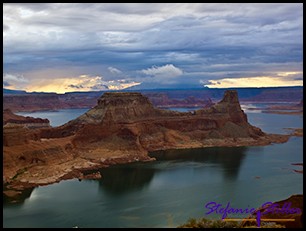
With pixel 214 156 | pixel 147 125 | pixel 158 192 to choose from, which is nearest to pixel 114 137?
pixel 147 125

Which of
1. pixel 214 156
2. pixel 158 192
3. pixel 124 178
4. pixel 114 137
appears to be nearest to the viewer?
pixel 158 192

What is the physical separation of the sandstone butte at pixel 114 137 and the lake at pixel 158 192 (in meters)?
3.82

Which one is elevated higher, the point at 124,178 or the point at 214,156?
the point at 214,156

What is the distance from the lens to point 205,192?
1427 inches

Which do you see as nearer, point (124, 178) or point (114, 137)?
point (124, 178)

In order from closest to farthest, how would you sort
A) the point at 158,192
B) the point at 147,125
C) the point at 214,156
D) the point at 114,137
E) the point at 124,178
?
the point at 158,192
the point at 124,178
the point at 214,156
the point at 114,137
the point at 147,125

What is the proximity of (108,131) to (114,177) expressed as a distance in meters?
18.2

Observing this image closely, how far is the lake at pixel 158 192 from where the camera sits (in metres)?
29.5

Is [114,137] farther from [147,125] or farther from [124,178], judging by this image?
[124,178]

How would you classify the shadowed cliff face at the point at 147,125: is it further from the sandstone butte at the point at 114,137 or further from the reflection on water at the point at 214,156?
the reflection on water at the point at 214,156

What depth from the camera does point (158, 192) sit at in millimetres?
36938

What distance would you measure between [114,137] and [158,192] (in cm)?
2508

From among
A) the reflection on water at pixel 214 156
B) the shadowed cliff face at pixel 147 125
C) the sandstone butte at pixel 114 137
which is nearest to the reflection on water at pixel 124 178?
the sandstone butte at pixel 114 137

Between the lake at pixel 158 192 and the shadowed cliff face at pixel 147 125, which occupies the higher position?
the shadowed cliff face at pixel 147 125
